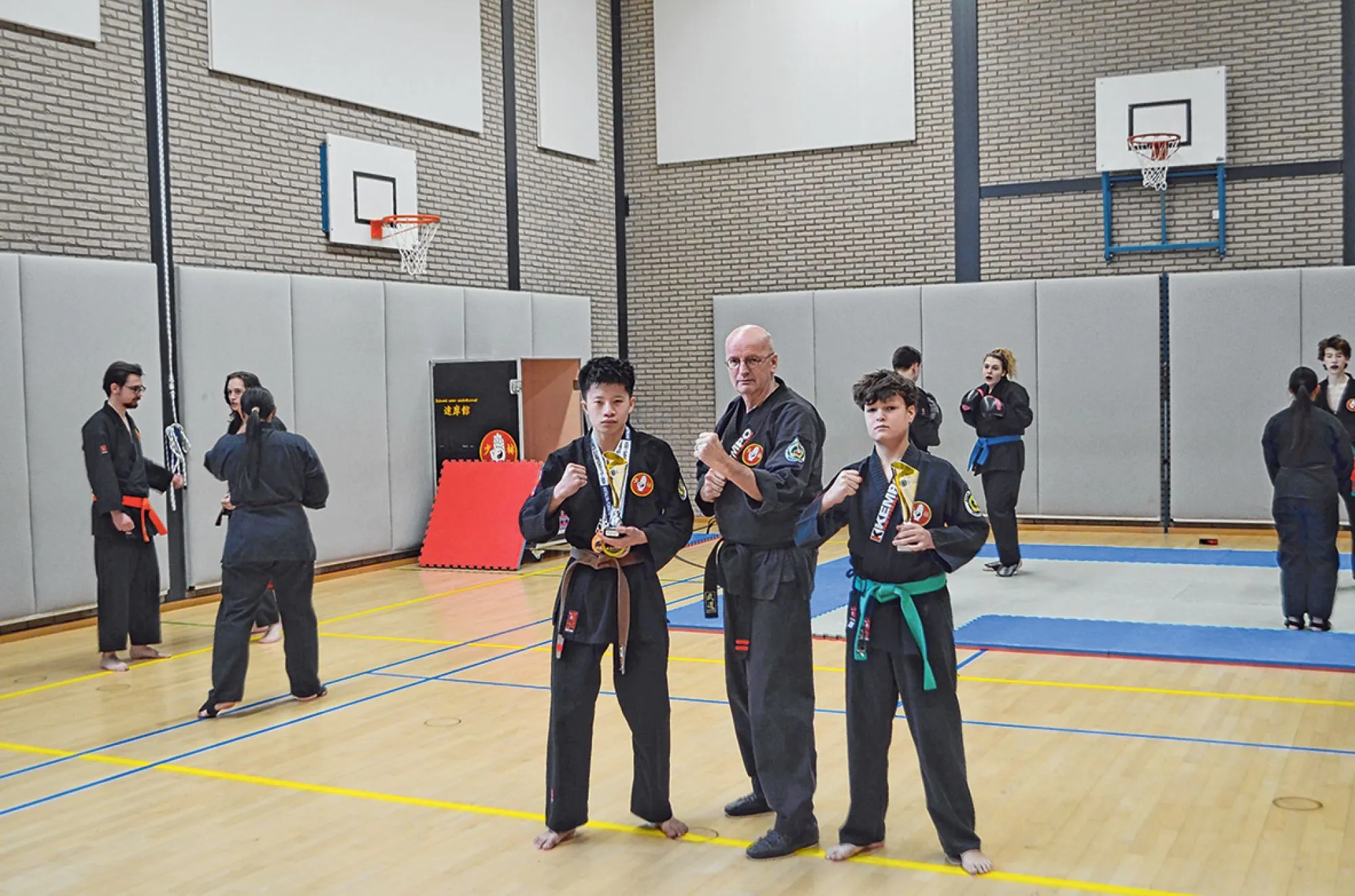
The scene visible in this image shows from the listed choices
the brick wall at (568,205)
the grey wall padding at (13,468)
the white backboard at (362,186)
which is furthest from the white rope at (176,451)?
the brick wall at (568,205)

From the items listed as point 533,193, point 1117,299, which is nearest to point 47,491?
point 533,193

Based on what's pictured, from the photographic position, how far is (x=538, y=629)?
30.7 ft

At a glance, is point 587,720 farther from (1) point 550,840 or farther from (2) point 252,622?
(2) point 252,622

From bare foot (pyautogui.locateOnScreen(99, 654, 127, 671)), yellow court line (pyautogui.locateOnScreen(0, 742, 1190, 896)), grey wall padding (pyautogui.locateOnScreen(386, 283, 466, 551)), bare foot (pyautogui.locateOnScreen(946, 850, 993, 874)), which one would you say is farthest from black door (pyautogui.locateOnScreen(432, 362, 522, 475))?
bare foot (pyautogui.locateOnScreen(946, 850, 993, 874))

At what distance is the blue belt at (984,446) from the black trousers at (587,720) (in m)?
6.38

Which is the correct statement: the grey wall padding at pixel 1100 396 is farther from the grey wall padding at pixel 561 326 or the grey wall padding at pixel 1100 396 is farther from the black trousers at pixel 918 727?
the black trousers at pixel 918 727

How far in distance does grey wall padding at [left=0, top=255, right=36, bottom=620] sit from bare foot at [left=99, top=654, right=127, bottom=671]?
1.53 meters

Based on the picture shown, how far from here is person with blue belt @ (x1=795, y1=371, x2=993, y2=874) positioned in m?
4.40

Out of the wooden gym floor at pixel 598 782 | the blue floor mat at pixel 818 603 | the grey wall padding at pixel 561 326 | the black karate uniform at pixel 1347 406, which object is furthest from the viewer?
the grey wall padding at pixel 561 326

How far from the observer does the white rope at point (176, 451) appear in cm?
A: 987

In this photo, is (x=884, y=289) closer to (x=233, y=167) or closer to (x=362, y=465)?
(x=362, y=465)

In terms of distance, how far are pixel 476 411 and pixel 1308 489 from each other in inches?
314

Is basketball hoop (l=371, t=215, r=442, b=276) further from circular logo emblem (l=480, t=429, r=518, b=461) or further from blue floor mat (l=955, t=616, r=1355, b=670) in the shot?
blue floor mat (l=955, t=616, r=1355, b=670)

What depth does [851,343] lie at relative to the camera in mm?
15688
